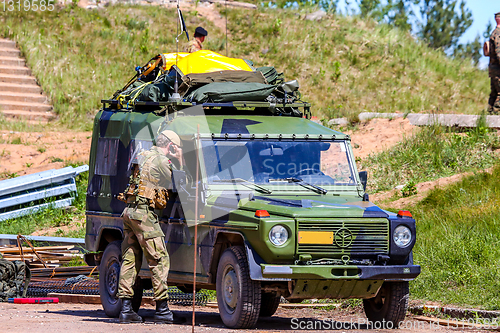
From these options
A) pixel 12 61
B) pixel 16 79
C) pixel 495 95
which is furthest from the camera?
pixel 12 61

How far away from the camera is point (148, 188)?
7.86 metres

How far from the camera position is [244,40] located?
89.1 ft

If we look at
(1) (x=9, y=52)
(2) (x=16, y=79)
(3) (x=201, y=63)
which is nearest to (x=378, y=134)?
(3) (x=201, y=63)

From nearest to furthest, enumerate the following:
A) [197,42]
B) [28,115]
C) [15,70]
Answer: [197,42] < [28,115] < [15,70]

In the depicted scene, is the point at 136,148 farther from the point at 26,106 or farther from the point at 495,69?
the point at 26,106

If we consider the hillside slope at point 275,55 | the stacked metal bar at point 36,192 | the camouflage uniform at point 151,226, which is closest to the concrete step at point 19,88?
the hillside slope at point 275,55

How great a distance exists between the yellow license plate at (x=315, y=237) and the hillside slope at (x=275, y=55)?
1462 centimetres

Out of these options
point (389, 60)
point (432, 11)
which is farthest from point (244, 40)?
point (432, 11)

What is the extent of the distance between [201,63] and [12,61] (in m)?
16.7

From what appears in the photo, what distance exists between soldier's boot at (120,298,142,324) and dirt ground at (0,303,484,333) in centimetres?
11

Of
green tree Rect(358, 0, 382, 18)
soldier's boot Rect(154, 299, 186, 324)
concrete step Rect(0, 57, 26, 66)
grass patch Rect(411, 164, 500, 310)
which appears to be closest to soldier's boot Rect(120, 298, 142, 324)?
soldier's boot Rect(154, 299, 186, 324)

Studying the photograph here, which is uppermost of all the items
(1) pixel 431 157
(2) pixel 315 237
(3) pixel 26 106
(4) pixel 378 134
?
(3) pixel 26 106

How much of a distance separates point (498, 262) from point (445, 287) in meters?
0.77

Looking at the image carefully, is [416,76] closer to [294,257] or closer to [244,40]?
[244,40]
